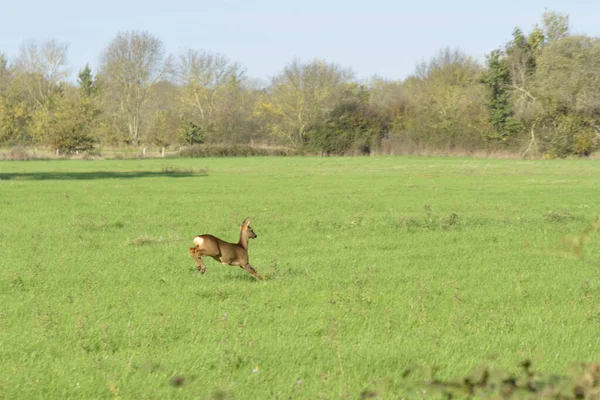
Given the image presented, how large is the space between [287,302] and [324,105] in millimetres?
84944

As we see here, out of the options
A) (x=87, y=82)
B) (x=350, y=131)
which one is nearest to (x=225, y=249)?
(x=350, y=131)

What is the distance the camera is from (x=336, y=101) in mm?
94188

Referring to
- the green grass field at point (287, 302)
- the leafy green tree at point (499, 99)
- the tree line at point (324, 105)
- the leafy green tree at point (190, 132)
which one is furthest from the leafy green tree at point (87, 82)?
the green grass field at point (287, 302)

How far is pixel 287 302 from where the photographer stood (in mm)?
10664

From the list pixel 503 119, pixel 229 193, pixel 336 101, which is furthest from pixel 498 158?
pixel 229 193

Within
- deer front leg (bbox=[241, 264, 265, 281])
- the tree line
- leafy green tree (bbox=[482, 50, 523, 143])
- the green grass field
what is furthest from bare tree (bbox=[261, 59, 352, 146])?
deer front leg (bbox=[241, 264, 265, 281])

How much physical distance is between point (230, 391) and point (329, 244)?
10169mm

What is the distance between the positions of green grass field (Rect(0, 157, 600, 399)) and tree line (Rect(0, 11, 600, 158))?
50310 mm

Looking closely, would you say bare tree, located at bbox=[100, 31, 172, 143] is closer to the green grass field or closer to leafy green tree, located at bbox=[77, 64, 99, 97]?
leafy green tree, located at bbox=[77, 64, 99, 97]

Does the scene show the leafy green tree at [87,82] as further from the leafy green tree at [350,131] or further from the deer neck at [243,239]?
the deer neck at [243,239]

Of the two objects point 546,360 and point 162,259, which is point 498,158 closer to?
point 162,259

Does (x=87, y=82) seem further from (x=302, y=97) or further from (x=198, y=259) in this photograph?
(x=198, y=259)

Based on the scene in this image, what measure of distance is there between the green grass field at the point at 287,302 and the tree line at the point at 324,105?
50310mm

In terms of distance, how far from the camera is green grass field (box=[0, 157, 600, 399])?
730 centimetres
